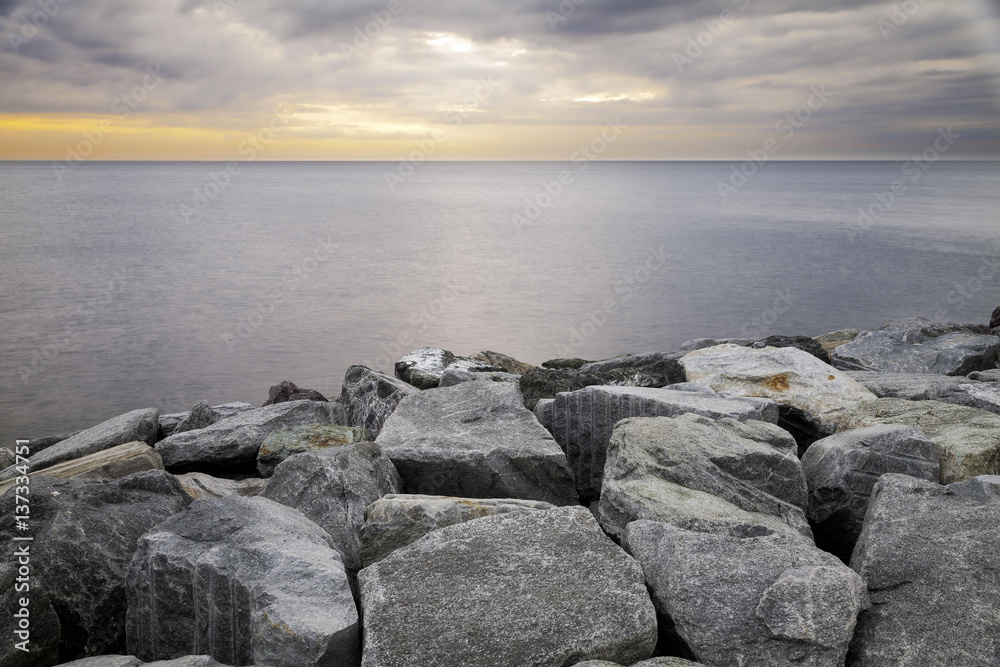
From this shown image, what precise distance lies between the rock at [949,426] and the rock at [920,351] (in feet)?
12.1

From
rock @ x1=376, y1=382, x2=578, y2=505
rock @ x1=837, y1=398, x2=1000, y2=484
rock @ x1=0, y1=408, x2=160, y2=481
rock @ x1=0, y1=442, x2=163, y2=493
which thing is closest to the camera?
rock @ x1=837, y1=398, x2=1000, y2=484

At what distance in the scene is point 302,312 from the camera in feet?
65.9

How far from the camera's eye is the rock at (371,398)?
22.9 ft

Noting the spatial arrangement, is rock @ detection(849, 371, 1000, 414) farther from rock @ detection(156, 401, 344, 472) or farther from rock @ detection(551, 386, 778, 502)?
rock @ detection(156, 401, 344, 472)

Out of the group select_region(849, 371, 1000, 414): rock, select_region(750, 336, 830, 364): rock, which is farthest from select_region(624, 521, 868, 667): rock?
select_region(750, 336, 830, 364): rock

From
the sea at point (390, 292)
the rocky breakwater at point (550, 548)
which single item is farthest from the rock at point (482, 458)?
the sea at point (390, 292)

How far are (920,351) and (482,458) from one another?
24.0 feet

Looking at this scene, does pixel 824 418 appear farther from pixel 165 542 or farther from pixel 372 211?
pixel 372 211

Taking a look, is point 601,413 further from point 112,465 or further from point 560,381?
point 112,465

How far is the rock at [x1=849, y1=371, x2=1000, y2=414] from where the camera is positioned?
5.78m

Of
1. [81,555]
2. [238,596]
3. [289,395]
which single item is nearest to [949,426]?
[238,596]

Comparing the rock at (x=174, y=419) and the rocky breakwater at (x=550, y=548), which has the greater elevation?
the rocky breakwater at (x=550, y=548)

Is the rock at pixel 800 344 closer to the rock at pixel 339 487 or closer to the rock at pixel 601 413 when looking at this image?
the rock at pixel 601 413

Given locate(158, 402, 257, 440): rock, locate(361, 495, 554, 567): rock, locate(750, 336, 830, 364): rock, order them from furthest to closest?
1. locate(750, 336, 830, 364): rock
2. locate(158, 402, 257, 440): rock
3. locate(361, 495, 554, 567): rock
